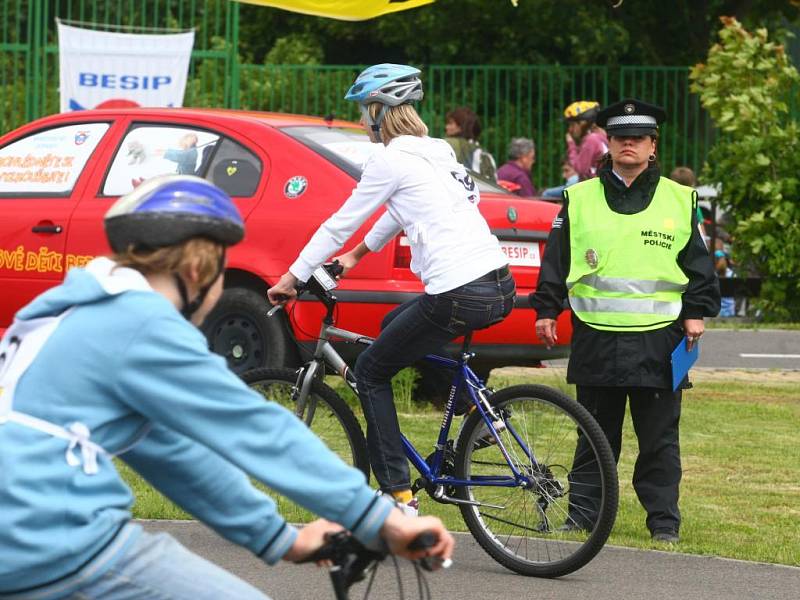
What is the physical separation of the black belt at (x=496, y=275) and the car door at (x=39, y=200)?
158 inches

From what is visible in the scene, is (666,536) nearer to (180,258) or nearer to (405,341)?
(405,341)

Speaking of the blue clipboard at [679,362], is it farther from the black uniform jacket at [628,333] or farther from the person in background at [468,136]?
the person in background at [468,136]

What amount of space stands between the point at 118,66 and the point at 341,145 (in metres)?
7.11

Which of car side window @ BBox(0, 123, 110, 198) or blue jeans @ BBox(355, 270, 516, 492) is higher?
car side window @ BBox(0, 123, 110, 198)

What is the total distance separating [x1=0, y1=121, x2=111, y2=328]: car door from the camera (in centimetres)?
979

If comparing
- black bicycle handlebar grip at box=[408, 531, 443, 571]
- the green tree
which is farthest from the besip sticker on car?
the green tree

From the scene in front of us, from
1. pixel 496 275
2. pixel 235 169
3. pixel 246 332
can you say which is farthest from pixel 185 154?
pixel 496 275

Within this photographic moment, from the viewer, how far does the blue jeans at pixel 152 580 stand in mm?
2820

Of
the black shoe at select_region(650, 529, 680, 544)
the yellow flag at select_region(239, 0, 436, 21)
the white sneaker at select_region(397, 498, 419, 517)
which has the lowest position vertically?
the black shoe at select_region(650, 529, 680, 544)

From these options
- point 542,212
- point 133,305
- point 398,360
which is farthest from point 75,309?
point 542,212

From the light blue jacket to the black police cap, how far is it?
4.32 meters

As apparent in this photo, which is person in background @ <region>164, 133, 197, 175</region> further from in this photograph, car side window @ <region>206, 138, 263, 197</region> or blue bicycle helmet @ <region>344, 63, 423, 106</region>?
blue bicycle helmet @ <region>344, 63, 423, 106</region>

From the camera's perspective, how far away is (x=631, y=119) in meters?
7.02

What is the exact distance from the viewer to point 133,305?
2.87m
